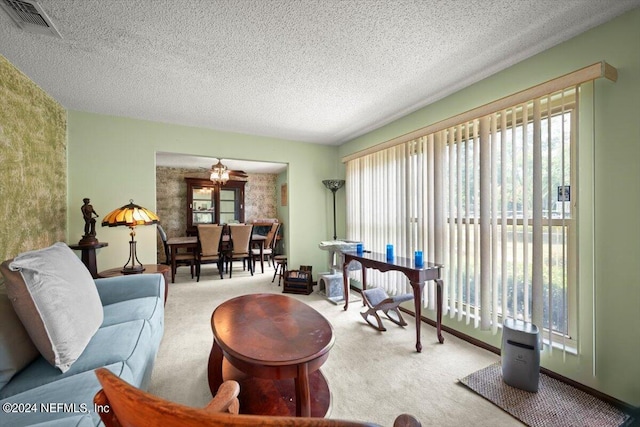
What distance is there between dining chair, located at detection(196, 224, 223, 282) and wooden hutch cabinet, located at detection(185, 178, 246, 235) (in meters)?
1.72

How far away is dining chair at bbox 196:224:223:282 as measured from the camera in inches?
180

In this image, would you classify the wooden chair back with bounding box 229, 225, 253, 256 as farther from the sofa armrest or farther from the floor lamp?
the sofa armrest

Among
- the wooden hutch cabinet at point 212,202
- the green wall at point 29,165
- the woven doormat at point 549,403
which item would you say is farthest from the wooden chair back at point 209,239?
the woven doormat at point 549,403

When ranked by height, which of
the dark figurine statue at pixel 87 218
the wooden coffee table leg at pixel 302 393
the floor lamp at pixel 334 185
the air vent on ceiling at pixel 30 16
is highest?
the air vent on ceiling at pixel 30 16

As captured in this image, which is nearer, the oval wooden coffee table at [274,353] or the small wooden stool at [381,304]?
the oval wooden coffee table at [274,353]

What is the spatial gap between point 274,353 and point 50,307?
1.07 meters

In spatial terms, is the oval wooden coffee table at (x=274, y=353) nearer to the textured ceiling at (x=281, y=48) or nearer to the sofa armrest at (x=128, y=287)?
the sofa armrest at (x=128, y=287)

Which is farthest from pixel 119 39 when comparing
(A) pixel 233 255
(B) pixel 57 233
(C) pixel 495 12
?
(A) pixel 233 255

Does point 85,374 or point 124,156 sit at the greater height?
point 124,156

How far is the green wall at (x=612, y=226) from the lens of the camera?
5.00 feet

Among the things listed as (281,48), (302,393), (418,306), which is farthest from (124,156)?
(418,306)

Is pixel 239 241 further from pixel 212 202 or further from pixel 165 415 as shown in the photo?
pixel 165 415

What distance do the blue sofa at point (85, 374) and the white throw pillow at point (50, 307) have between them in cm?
6

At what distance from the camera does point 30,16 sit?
1588 millimetres
